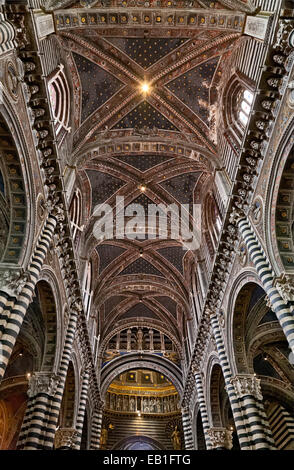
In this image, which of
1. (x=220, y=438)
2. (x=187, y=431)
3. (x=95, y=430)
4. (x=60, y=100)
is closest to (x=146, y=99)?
(x=60, y=100)

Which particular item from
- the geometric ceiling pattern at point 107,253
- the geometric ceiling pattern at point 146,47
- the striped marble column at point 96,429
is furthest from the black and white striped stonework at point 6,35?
the striped marble column at point 96,429

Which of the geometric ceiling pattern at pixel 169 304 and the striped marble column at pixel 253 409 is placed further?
the geometric ceiling pattern at pixel 169 304

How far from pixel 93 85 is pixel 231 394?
1493 cm

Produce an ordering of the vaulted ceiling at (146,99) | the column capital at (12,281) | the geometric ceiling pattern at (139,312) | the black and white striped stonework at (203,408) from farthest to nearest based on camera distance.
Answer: the geometric ceiling pattern at (139,312) → the black and white striped stonework at (203,408) → the vaulted ceiling at (146,99) → the column capital at (12,281)

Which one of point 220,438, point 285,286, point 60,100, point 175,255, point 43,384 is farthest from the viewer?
point 175,255

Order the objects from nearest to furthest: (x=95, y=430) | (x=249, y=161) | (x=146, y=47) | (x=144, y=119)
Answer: (x=249, y=161), (x=146, y=47), (x=144, y=119), (x=95, y=430)

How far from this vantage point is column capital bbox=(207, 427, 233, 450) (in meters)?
14.3

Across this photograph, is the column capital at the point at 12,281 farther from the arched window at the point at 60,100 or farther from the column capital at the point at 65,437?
the column capital at the point at 65,437

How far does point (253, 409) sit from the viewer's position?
10578 millimetres

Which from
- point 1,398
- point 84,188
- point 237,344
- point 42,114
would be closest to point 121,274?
point 84,188

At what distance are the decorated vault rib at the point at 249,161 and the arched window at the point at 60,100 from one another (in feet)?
25.5

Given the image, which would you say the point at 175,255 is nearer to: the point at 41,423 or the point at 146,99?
the point at 146,99

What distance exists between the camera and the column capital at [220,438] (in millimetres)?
14281

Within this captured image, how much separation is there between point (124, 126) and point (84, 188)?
4.11 meters
